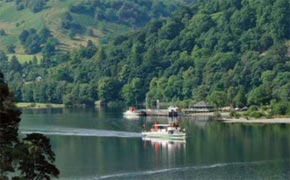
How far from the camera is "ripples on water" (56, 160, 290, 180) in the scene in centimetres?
6369

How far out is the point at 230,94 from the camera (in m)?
149

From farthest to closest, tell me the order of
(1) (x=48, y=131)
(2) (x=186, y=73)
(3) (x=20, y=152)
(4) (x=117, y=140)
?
(2) (x=186, y=73), (1) (x=48, y=131), (4) (x=117, y=140), (3) (x=20, y=152)

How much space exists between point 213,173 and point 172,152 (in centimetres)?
1759

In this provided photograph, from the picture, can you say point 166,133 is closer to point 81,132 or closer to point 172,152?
point 81,132

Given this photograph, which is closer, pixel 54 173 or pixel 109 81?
pixel 54 173

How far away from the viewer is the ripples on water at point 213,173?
63.7 m

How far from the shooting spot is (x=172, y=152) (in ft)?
274

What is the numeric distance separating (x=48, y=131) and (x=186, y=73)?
3272 inches

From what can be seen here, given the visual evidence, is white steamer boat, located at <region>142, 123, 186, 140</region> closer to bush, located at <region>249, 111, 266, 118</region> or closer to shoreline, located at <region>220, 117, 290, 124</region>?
shoreline, located at <region>220, 117, 290, 124</region>

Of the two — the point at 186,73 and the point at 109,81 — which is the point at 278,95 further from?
the point at 109,81

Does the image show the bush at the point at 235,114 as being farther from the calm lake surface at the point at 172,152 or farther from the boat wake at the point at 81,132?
the boat wake at the point at 81,132

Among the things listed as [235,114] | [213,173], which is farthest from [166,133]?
[213,173]

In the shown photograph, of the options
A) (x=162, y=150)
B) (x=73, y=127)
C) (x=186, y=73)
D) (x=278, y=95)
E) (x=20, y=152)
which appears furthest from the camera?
(x=186, y=73)

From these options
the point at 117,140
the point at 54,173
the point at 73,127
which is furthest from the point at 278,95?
the point at 54,173
